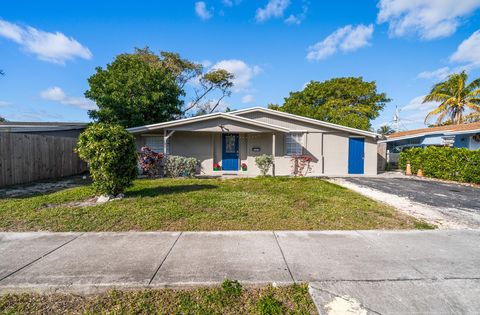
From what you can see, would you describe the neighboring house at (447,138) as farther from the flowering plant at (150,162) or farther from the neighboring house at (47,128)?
the neighboring house at (47,128)

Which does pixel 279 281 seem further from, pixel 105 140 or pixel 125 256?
pixel 105 140

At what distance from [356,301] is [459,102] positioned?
100ft

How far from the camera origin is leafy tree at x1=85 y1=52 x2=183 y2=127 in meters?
15.7

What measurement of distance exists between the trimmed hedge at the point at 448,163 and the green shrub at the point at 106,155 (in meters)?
14.3

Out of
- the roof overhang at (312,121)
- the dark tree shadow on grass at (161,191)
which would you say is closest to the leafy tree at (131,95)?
the roof overhang at (312,121)

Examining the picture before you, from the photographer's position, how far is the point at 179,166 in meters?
10.9

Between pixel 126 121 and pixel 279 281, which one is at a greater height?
pixel 126 121

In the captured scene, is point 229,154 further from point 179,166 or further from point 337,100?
point 337,100

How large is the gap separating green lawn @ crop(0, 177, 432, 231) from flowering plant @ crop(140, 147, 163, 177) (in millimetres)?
3570

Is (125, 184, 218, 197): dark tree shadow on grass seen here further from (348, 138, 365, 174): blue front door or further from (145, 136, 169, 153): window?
(348, 138, 365, 174): blue front door

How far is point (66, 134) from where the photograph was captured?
45.6ft

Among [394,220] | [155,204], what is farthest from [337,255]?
[155,204]

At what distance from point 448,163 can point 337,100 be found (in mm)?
18014

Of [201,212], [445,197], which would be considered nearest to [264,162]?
[201,212]
